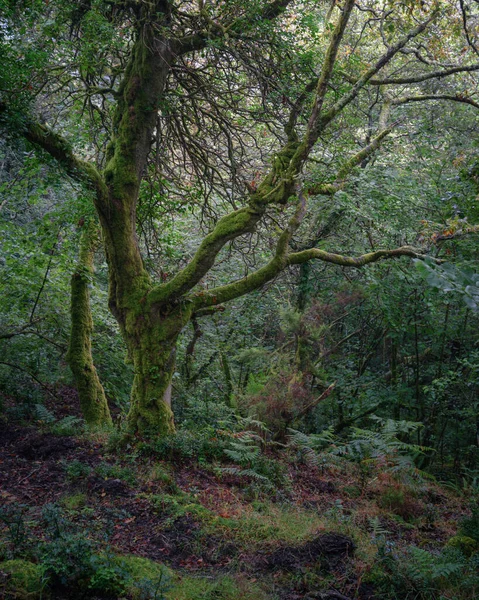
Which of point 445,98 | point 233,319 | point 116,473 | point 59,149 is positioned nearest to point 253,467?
point 116,473

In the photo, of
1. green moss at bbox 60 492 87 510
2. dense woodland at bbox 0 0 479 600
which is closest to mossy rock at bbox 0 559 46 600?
dense woodland at bbox 0 0 479 600

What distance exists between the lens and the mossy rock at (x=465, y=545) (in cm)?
518

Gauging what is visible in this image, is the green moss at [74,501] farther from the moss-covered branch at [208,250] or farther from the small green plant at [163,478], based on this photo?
the moss-covered branch at [208,250]

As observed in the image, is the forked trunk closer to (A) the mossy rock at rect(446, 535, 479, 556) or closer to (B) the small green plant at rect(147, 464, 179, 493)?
(B) the small green plant at rect(147, 464, 179, 493)

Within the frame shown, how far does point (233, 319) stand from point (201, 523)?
26.4 ft

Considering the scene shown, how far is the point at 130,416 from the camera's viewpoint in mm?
7582

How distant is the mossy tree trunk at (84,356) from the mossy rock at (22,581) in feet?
18.3

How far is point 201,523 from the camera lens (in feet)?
17.6

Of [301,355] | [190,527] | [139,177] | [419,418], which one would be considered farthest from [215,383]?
[190,527]

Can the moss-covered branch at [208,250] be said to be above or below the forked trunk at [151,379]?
above

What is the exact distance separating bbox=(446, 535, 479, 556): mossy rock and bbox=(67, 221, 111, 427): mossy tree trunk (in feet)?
19.4

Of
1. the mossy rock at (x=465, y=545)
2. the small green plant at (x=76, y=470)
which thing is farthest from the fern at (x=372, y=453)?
the small green plant at (x=76, y=470)

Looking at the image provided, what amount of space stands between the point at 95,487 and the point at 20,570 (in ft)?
8.56

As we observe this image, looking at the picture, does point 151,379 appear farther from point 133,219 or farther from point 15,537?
point 15,537
